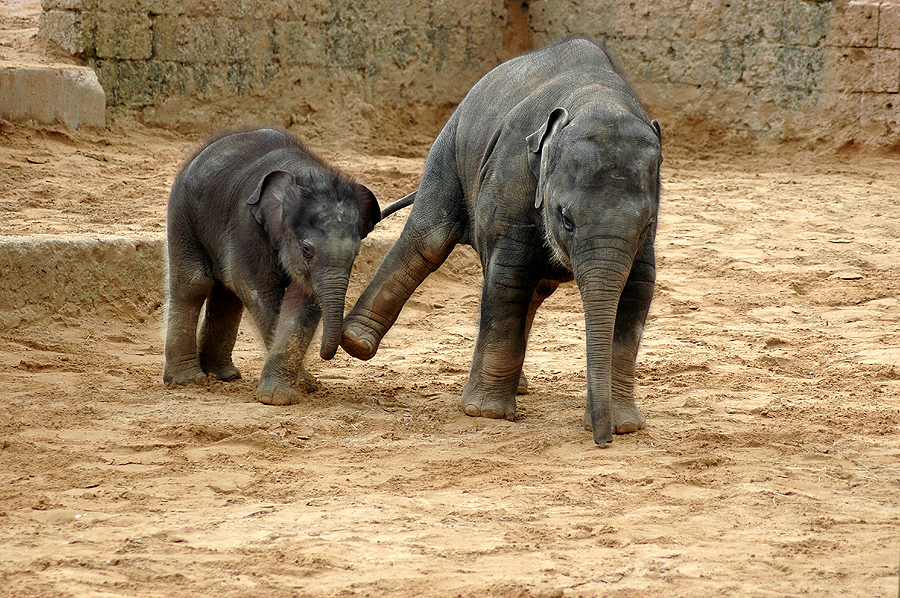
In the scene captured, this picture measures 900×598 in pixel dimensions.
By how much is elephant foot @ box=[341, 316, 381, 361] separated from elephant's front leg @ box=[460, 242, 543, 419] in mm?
674

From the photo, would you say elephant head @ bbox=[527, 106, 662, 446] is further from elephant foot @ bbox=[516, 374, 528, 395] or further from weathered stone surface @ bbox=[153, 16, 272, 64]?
weathered stone surface @ bbox=[153, 16, 272, 64]

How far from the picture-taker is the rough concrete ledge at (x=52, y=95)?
9.66 metres

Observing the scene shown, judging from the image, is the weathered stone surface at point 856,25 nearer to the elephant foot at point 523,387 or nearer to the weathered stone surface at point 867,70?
the weathered stone surface at point 867,70

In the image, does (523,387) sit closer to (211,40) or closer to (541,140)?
(541,140)

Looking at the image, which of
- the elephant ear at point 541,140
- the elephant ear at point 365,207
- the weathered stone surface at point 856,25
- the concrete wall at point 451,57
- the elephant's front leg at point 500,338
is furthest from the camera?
the weathered stone surface at point 856,25

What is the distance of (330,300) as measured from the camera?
536 cm

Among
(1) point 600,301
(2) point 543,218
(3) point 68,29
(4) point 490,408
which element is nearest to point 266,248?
(4) point 490,408

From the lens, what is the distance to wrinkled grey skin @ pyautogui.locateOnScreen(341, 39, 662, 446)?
456cm

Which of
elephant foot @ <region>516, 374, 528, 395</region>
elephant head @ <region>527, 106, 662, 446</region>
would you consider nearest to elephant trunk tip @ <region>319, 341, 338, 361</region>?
elephant foot @ <region>516, 374, 528, 395</region>

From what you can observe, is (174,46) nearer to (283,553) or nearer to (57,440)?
(57,440)

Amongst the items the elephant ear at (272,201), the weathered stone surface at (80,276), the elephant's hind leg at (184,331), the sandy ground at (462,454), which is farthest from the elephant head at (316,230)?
the weathered stone surface at (80,276)

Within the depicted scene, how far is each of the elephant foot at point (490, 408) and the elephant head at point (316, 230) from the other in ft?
2.48

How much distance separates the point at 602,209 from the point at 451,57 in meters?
9.68

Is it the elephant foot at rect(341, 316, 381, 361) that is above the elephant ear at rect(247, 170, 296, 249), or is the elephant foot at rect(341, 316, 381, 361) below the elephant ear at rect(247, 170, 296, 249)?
below
